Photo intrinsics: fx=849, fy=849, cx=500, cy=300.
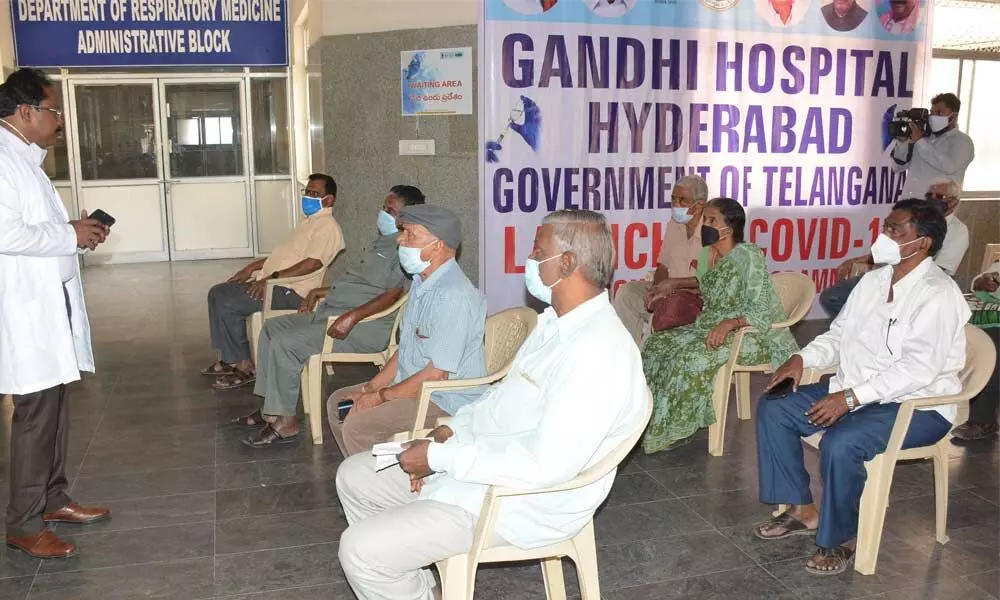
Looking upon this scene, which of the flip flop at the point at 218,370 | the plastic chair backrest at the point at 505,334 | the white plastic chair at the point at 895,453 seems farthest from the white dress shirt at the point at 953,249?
the flip flop at the point at 218,370

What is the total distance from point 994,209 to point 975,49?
1.60 meters

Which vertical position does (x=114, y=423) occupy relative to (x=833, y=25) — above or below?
below

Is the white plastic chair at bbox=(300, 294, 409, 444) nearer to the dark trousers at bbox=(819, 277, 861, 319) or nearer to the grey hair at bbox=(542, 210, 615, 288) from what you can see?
the grey hair at bbox=(542, 210, 615, 288)

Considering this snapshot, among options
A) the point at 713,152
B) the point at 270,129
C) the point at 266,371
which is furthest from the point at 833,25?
the point at 270,129

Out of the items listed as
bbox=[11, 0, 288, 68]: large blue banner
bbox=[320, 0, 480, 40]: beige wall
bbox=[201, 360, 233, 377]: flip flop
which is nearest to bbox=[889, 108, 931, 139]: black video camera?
bbox=[320, 0, 480, 40]: beige wall

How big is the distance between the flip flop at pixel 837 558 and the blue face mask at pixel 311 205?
3.54 m

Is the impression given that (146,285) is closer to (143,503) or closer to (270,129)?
(270,129)

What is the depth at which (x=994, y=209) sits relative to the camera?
335 inches

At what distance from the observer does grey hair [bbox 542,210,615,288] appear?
7.61 ft

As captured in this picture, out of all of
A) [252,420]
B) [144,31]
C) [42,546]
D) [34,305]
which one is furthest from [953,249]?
[144,31]

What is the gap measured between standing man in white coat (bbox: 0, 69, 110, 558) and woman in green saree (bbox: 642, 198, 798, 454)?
2584mm

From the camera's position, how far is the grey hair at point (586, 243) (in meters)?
2.32

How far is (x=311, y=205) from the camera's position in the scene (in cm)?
532

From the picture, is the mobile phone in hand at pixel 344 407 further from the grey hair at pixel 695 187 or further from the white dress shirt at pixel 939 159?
the white dress shirt at pixel 939 159
